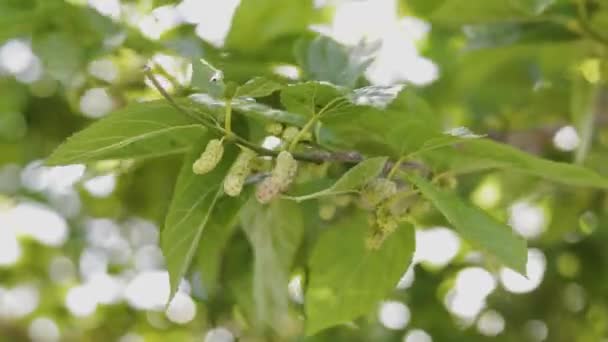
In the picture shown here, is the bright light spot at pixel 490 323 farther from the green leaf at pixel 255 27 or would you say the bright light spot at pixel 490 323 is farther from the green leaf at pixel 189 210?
the green leaf at pixel 189 210

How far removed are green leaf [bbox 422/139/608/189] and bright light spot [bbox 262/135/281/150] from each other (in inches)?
4.7

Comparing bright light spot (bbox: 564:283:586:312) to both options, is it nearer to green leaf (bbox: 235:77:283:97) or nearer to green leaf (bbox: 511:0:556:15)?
green leaf (bbox: 511:0:556:15)

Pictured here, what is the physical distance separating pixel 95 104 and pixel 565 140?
610 millimetres

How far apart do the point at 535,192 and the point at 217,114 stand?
0.66 metres

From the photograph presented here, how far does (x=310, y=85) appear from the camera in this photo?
69 centimetres

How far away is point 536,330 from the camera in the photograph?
5.27 ft

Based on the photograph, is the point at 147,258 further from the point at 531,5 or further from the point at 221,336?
the point at 531,5

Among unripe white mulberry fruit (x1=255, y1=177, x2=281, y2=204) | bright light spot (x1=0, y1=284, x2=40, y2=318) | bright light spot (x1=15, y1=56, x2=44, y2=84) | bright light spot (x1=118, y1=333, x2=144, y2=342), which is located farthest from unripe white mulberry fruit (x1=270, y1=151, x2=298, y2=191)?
bright light spot (x1=0, y1=284, x2=40, y2=318)

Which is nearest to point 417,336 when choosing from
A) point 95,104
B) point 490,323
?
point 490,323

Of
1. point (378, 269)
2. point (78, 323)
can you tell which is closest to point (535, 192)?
point (378, 269)

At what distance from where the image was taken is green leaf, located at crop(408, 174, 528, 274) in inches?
27.2

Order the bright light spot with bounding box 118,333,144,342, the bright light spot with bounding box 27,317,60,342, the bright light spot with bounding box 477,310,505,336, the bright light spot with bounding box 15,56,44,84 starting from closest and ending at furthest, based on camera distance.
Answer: the bright light spot with bounding box 15,56,44,84, the bright light spot with bounding box 477,310,505,336, the bright light spot with bounding box 118,333,144,342, the bright light spot with bounding box 27,317,60,342

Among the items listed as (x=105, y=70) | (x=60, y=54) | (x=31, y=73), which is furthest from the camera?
(x=31, y=73)

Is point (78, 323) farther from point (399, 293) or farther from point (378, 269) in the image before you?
point (378, 269)
